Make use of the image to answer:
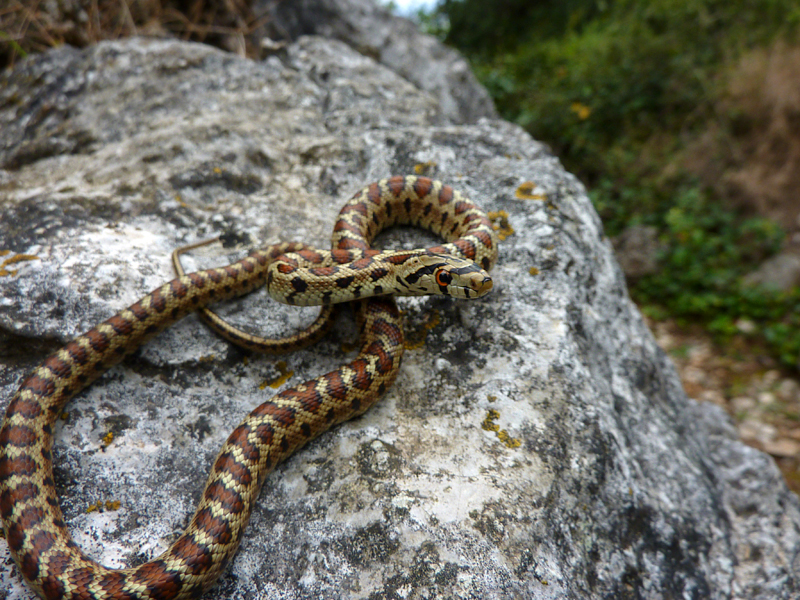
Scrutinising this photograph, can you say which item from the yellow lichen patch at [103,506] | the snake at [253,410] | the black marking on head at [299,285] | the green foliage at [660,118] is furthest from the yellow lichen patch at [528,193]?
the green foliage at [660,118]

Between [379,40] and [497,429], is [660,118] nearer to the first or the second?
[379,40]

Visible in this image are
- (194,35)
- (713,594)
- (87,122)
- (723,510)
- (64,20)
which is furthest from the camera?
(194,35)

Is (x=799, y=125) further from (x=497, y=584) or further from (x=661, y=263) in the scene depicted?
(x=497, y=584)

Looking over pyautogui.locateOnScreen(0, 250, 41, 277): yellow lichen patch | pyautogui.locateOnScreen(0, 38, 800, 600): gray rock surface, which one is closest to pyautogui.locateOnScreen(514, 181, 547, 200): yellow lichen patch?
pyautogui.locateOnScreen(0, 38, 800, 600): gray rock surface

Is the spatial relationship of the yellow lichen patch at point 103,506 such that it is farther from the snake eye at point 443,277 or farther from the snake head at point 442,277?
the snake eye at point 443,277

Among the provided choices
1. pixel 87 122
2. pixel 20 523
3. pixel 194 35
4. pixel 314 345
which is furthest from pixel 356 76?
pixel 20 523

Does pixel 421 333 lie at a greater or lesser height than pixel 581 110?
lesser

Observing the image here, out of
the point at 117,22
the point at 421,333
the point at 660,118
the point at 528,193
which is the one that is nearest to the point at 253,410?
the point at 421,333
